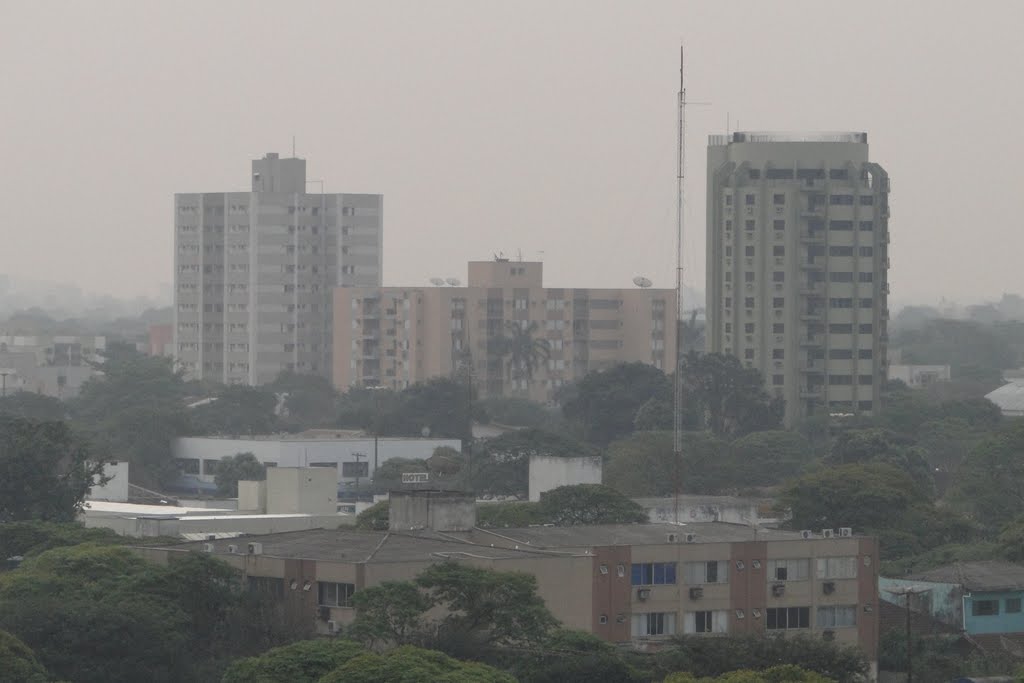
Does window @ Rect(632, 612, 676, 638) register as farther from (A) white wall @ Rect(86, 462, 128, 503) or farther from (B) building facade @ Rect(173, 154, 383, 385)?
(B) building facade @ Rect(173, 154, 383, 385)

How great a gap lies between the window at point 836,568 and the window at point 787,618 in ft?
2.81

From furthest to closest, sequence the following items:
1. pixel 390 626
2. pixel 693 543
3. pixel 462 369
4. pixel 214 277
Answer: pixel 214 277 < pixel 462 369 < pixel 693 543 < pixel 390 626

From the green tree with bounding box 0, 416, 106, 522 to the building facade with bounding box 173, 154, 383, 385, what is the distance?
102 meters

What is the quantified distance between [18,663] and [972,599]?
80.2 ft

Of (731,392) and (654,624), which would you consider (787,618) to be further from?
(731,392)

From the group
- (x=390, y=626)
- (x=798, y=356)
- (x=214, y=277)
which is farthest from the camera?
(x=214, y=277)

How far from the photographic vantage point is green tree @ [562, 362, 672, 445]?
405 ft

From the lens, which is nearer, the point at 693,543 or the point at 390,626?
the point at 390,626

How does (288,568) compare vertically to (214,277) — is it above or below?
below

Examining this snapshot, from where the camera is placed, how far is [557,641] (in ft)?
157

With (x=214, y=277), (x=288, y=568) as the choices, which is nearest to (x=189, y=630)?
(x=288, y=568)

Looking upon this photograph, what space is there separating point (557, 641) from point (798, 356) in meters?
82.2

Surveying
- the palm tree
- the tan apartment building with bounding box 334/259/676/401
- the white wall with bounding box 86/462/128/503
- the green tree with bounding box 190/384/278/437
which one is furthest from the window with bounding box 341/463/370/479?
the palm tree

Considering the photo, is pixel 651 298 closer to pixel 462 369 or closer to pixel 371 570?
A: pixel 462 369
